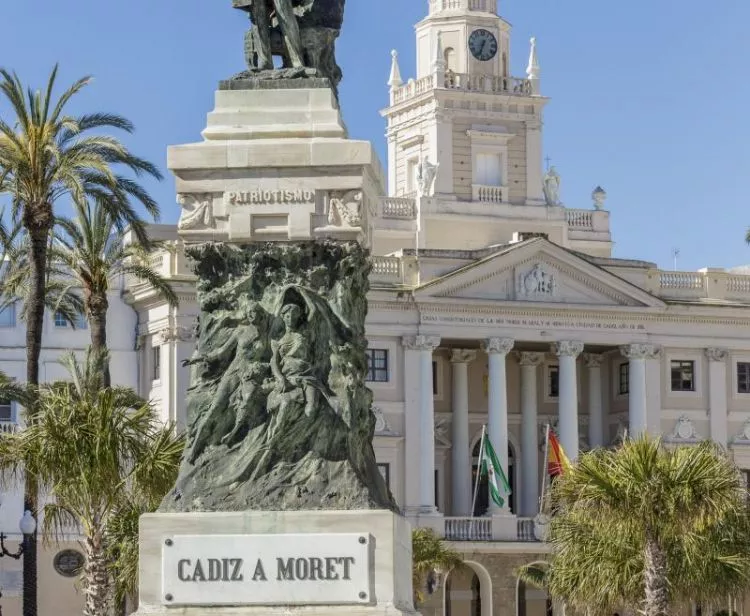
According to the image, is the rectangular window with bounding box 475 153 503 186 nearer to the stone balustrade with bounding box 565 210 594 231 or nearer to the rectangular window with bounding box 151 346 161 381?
the stone balustrade with bounding box 565 210 594 231

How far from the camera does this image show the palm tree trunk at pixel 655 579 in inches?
1486

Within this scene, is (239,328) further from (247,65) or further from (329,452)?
(247,65)

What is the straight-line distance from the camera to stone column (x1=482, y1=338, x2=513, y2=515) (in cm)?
7688

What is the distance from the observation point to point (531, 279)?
7725 cm

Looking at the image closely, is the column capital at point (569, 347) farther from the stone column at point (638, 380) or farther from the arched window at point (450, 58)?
the arched window at point (450, 58)

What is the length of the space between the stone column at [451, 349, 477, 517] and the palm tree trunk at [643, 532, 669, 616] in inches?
1550

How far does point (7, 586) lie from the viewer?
71.3m

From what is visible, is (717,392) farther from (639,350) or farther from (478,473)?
(478,473)

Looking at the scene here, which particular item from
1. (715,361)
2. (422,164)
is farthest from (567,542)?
(422,164)

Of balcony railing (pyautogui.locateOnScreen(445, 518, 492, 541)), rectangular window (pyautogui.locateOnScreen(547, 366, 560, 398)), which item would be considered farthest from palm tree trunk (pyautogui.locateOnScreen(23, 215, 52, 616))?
rectangular window (pyautogui.locateOnScreen(547, 366, 560, 398))

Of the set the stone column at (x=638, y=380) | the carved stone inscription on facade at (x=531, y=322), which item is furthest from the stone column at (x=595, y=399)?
the carved stone inscription on facade at (x=531, y=322)

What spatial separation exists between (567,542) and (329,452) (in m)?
27.3

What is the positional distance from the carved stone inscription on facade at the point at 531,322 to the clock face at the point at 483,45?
14815mm

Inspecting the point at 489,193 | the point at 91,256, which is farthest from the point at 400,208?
the point at 91,256
